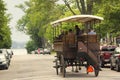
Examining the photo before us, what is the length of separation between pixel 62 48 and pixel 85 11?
32.2 meters

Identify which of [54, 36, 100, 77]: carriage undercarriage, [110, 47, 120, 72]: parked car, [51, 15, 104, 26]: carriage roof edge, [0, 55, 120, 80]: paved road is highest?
[51, 15, 104, 26]: carriage roof edge

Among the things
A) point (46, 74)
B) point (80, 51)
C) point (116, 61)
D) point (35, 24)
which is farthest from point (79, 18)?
point (35, 24)

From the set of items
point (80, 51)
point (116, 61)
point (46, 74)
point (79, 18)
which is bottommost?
point (46, 74)

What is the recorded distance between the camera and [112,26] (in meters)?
52.7

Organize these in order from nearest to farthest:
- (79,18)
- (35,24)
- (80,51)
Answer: (80,51) → (79,18) → (35,24)

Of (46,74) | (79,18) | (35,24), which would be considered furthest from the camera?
(35,24)

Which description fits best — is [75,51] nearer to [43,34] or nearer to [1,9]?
[1,9]

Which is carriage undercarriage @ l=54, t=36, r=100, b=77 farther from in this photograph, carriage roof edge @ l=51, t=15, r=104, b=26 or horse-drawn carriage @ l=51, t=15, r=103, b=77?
carriage roof edge @ l=51, t=15, r=104, b=26

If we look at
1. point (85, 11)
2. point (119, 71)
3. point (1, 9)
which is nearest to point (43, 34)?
point (85, 11)

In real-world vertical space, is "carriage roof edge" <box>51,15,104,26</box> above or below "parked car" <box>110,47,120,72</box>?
above

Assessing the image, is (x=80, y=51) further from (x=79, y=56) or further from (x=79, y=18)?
(x=79, y=18)

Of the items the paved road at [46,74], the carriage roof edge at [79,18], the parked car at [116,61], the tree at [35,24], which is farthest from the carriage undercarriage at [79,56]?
the tree at [35,24]

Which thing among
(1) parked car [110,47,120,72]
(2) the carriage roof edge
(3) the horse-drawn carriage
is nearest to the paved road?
(1) parked car [110,47,120,72]

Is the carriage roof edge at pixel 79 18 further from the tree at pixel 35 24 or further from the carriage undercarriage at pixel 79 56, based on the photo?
the tree at pixel 35 24
